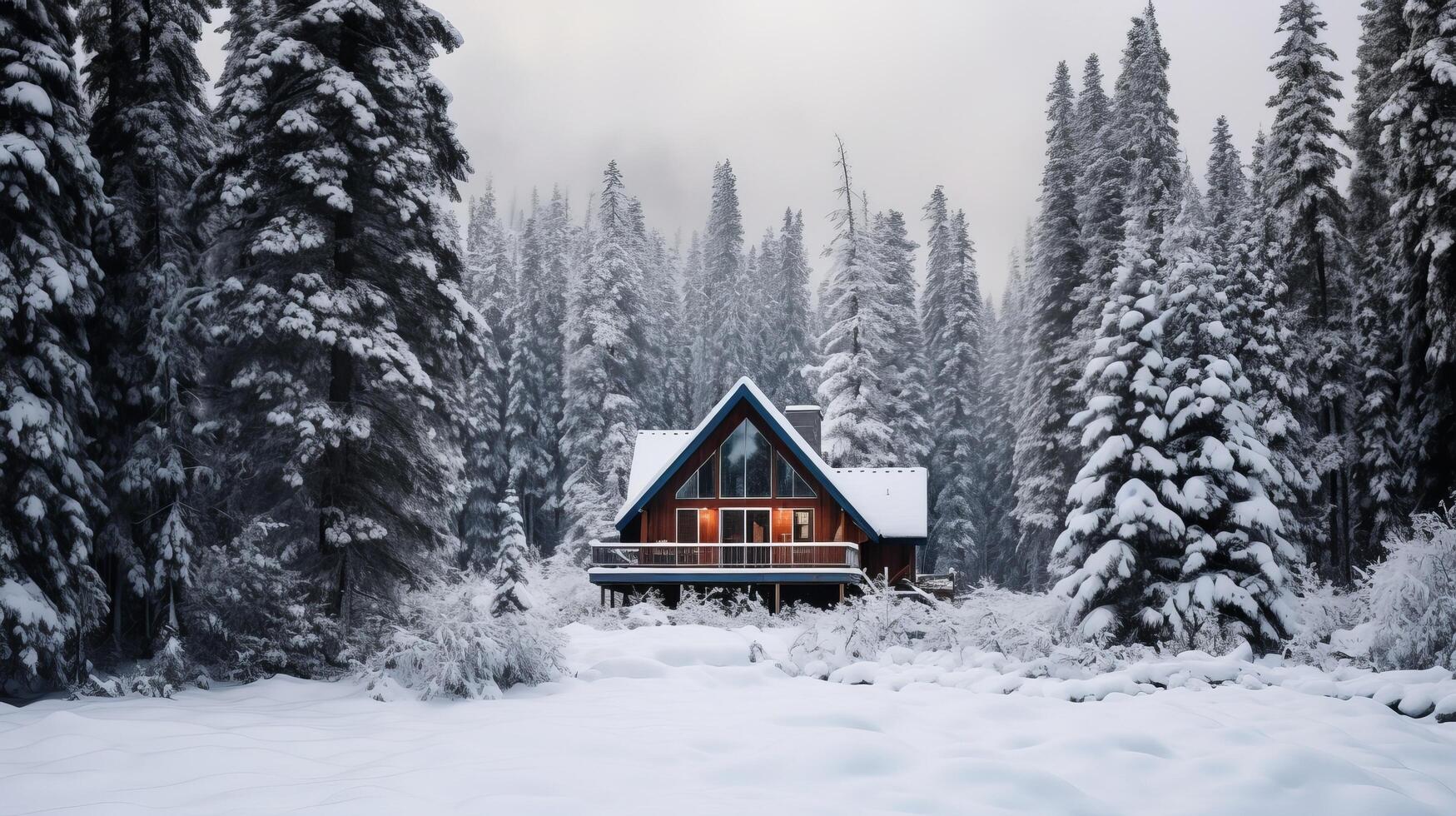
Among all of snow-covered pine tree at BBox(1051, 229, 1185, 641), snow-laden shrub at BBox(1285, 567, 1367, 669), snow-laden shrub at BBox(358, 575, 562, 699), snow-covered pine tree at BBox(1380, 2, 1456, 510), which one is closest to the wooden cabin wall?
snow-covered pine tree at BBox(1051, 229, 1185, 641)

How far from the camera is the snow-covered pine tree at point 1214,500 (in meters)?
14.4

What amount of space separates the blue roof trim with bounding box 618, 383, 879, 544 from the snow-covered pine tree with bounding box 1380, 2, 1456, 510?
1447 centimetres

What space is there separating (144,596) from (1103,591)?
15141mm

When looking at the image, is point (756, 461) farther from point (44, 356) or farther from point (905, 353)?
point (905, 353)

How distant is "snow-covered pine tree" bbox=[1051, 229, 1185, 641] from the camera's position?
14.9 m

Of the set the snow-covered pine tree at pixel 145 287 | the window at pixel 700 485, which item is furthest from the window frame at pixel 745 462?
the snow-covered pine tree at pixel 145 287

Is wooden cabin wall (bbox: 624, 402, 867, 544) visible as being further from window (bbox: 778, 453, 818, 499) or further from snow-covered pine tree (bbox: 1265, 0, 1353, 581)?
snow-covered pine tree (bbox: 1265, 0, 1353, 581)

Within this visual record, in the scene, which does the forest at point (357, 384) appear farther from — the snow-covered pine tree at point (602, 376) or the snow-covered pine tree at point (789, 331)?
the snow-covered pine tree at point (789, 331)

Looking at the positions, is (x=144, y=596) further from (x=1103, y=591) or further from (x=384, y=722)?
(x=1103, y=591)

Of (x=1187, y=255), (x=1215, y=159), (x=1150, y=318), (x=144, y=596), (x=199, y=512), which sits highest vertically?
(x=1215, y=159)

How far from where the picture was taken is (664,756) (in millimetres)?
6773

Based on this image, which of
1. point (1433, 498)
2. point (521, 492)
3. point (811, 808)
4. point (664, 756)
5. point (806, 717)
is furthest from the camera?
point (521, 492)

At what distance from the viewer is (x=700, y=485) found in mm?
28125

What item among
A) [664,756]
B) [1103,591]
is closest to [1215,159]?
[1103,591]
